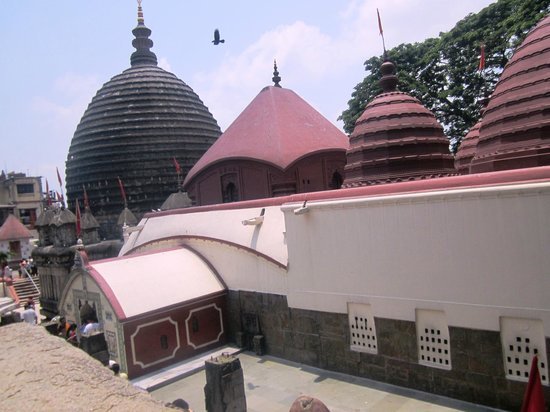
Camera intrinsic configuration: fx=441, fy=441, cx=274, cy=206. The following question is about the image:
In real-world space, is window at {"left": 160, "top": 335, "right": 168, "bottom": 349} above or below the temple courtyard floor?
above

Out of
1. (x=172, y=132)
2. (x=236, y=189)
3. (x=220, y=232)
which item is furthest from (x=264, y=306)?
(x=172, y=132)

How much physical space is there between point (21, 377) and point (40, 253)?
21091 mm

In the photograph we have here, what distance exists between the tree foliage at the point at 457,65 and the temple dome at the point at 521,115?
12.2 meters

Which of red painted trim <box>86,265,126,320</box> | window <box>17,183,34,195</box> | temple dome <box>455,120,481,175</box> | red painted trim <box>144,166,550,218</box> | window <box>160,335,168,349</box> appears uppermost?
window <box>17,183,34,195</box>

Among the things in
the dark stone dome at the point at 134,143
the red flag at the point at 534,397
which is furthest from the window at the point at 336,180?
Answer: the dark stone dome at the point at 134,143

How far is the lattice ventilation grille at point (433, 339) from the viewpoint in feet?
27.6

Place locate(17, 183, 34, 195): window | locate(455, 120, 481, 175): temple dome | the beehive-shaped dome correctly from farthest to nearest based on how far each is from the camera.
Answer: locate(17, 183, 34, 195): window
locate(455, 120, 481, 175): temple dome
the beehive-shaped dome

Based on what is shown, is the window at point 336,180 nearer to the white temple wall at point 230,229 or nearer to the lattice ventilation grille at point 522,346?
the white temple wall at point 230,229

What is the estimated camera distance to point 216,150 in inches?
678

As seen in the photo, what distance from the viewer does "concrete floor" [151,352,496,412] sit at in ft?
27.4

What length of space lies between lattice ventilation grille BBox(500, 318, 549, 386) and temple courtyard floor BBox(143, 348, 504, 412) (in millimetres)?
879

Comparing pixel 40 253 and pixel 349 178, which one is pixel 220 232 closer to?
pixel 349 178

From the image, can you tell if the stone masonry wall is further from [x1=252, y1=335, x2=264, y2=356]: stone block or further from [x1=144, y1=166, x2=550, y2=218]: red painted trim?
[x1=144, y1=166, x2=550, y2=218]: red painted trim

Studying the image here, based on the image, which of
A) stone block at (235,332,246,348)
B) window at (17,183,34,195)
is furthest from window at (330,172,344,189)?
window at (17,183,34,195)
